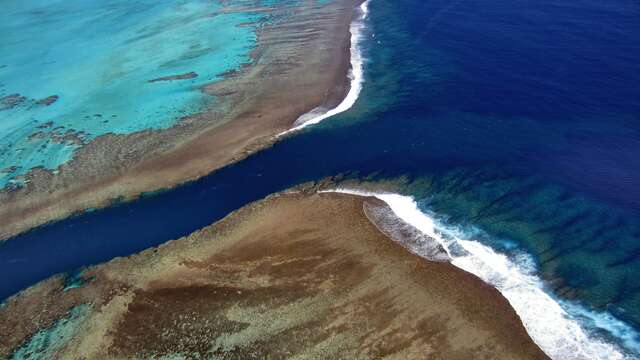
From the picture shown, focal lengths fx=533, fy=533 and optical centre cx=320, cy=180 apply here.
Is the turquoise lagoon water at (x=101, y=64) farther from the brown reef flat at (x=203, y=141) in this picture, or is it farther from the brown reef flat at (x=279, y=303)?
the brown reef flat at (x=279, y=303)

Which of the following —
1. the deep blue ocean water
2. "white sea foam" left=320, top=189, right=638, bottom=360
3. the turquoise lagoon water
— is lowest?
"white sea foam" left=320, top=189, right=638, bottom=360

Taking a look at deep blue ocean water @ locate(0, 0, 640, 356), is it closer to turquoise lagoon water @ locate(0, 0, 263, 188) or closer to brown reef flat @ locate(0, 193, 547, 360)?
brown reef flat @ locate(0, 193, 547, 360)

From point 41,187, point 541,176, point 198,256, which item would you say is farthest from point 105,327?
point 541,176

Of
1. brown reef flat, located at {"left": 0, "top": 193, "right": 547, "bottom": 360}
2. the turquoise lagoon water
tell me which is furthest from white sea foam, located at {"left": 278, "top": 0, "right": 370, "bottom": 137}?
brown reef flat, located at {"left": 0, "top": 193, "right": 547, "bottom": 360}

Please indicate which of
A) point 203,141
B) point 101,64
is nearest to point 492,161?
point 203,141

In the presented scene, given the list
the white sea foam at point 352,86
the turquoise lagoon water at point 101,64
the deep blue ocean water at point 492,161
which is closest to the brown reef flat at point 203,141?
the white sea foam at point 352,86

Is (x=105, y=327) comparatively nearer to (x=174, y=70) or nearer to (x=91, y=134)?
(x=91, y=134)
